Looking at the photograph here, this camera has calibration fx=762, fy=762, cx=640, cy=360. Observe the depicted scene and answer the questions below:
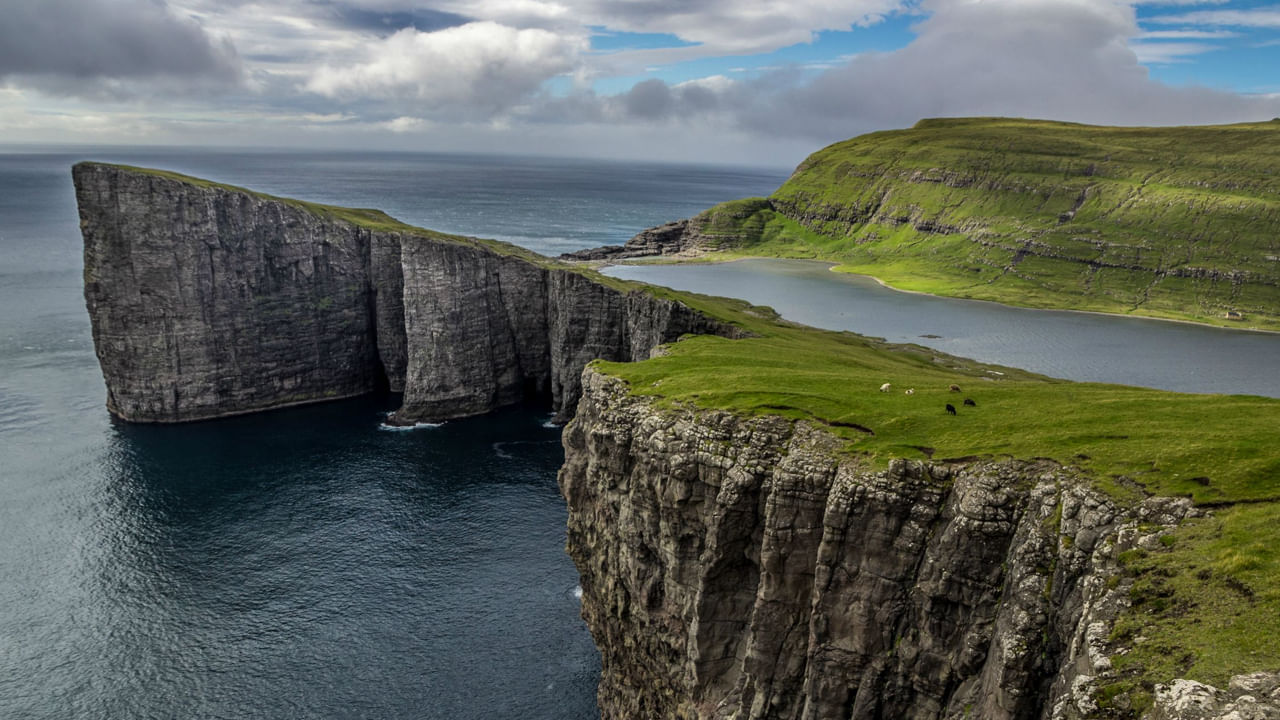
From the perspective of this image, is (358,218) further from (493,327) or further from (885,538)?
(885,538)

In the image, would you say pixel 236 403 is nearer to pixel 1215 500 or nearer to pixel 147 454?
pixel 147 454

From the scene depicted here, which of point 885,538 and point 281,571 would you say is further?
point 281,571

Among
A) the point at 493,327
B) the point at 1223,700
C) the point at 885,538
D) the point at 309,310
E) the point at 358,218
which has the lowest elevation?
the point at 493,327

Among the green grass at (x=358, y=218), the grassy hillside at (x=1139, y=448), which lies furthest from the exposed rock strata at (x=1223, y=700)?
the green grass at (x=358, y=218)

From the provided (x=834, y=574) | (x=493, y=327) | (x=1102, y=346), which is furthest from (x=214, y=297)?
(x=1102, y=346)

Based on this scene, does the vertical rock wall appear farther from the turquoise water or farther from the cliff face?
the turquoise water
